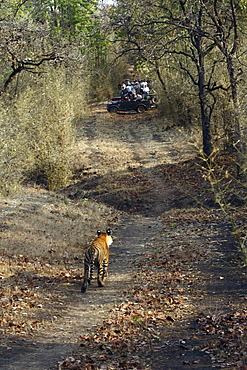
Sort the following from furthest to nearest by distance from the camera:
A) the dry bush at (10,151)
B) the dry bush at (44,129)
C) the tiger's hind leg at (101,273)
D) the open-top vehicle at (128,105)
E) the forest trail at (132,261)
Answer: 1. the open-top vehicle at (128,105)
2. the dry bush at (44,129)
3. the dry bush at (10,151)
4. the tiger's hind leg at (101,273)
5. the forest trail at (132,261)

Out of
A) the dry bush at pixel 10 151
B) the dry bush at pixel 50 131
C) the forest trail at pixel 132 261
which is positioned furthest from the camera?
the dry bush at pixel 50 131

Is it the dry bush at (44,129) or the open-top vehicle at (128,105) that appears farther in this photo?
the open-top vehicle at (128,105)

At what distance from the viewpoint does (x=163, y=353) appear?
6410 mm

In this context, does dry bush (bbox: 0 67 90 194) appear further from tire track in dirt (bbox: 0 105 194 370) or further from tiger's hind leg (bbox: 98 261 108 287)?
tiger's hind leg (bbox: 98 261 108 287)

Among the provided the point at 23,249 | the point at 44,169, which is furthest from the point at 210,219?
the point at 44,169

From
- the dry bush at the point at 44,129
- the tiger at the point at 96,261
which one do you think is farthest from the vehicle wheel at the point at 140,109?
the tiger at the point at 96,261

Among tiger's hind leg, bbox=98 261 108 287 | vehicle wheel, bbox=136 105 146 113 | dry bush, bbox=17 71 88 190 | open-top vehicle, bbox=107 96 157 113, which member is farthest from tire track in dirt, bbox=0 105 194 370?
vehicle wheel, bbox=136 105 146 113

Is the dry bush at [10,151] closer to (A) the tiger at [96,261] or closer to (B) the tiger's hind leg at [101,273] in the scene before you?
(A) the tiger at [96,261]

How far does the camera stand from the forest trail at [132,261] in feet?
21.4

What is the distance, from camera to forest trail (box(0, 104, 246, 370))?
6511 mm

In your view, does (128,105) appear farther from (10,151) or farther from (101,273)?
(101,273)

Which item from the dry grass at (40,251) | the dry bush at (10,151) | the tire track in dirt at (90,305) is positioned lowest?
the tire track in dirt at (90,305)

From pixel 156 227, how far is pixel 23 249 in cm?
530

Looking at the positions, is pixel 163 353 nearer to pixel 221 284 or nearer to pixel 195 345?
pixel 195 345
